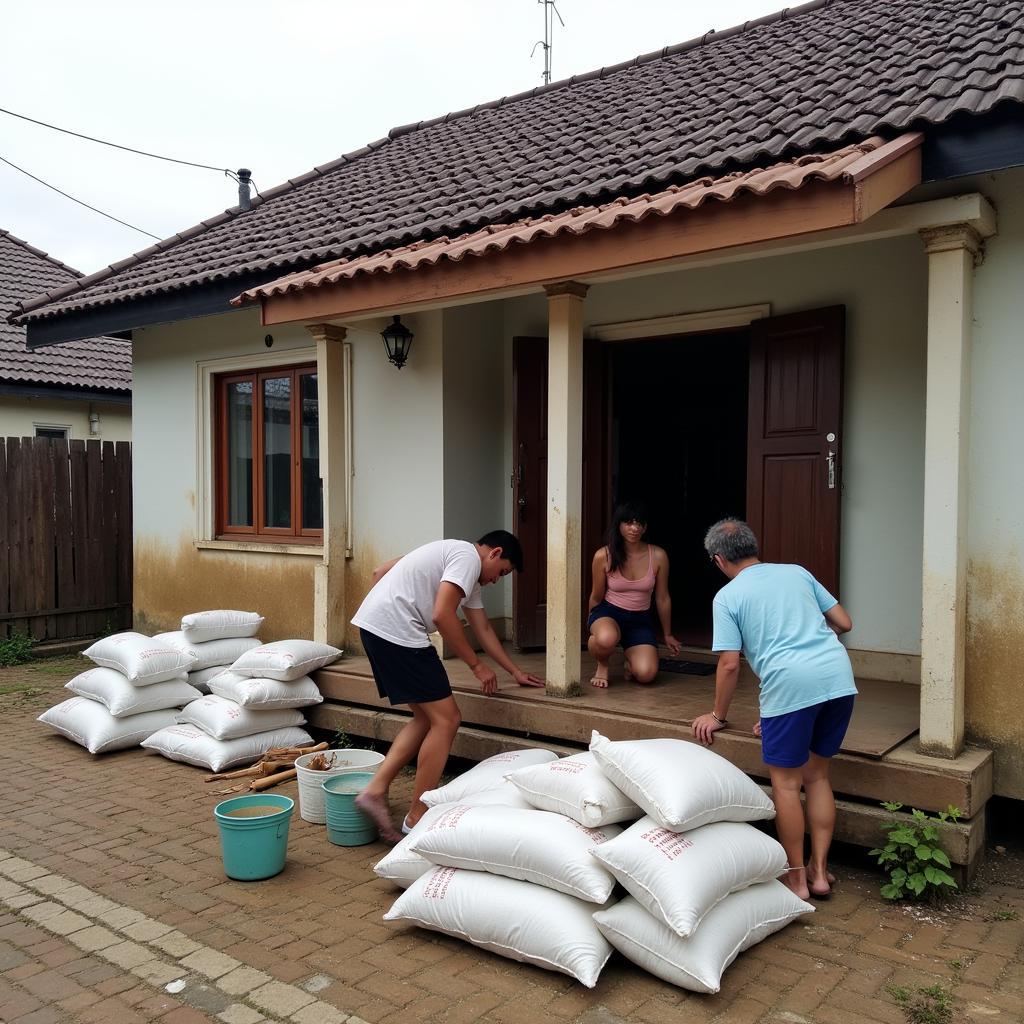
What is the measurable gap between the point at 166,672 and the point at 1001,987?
17.8 ft

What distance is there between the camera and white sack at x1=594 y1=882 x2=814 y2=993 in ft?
10.7

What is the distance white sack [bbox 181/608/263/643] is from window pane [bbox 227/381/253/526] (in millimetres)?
1249

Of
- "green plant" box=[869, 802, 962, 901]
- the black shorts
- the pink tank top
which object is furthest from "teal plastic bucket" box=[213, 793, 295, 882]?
"green plant" box=[869, 802, 962, 901]

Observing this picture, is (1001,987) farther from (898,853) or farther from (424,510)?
(424,510)

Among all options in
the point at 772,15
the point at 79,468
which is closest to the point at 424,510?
the point at 79,468

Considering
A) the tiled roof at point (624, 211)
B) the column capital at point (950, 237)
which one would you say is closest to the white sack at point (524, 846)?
the tiled roof at point (624, 211)

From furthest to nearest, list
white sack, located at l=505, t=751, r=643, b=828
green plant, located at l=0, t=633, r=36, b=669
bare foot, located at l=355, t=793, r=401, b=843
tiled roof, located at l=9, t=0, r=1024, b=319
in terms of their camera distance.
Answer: green plant, located at l=0, t=633, r=36, b=669, tiled roof, located at l=9, t=0, r=1024, b=319, bare foot, located at l=355, t=793, r=401, b=843, white sack, located at l=505, t=751, r=643, b=828

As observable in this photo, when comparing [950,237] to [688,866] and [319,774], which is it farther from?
[319,774]

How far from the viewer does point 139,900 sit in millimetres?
4074

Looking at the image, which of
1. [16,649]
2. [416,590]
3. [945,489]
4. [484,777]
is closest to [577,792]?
[484,777]

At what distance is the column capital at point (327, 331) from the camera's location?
6.72m

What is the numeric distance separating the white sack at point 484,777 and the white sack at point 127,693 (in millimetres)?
2854

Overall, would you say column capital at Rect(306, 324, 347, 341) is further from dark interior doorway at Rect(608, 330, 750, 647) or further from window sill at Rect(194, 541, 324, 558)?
dark interior doorway at Rect(608, 330, 750, 647)

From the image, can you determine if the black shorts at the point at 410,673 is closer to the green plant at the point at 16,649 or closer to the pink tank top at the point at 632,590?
the pink tank top at the point at 632,590
